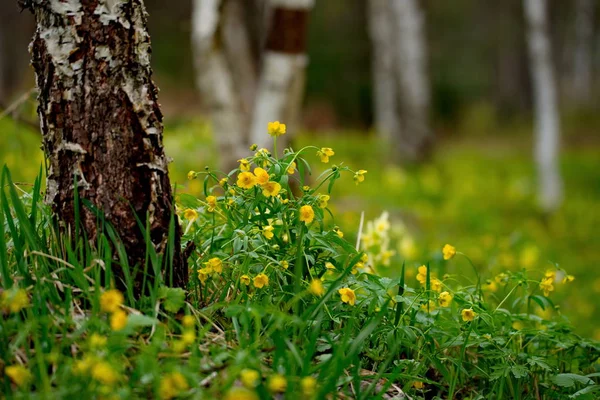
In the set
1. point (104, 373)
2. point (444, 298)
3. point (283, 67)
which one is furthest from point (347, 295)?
point (283, 67)

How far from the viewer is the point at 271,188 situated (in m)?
1.95

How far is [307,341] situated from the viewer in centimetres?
182

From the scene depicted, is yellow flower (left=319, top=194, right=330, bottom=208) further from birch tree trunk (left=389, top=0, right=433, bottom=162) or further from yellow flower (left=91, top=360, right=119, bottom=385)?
birch tree trunk (left=389, top=0, right=433, bottom=162)

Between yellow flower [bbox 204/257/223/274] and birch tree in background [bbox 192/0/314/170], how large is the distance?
3.13 meters

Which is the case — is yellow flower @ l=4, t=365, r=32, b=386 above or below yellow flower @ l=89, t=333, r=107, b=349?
Answer: below

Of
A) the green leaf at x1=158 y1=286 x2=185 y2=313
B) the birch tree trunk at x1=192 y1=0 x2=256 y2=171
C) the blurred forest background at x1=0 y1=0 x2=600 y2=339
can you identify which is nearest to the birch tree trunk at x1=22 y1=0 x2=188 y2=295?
the green leaf at x1=158 y1=286 x2=185 y2=313

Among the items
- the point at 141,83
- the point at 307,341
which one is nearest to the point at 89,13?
the point at 141,83

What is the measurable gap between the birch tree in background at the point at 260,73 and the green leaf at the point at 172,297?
3.33 m

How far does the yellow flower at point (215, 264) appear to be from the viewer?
76.9 inches

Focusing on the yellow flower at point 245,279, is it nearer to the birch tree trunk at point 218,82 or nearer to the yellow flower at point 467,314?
the yellow flower at point 467,314

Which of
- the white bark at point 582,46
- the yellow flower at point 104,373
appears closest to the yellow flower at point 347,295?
the yellow flower at point 104,373

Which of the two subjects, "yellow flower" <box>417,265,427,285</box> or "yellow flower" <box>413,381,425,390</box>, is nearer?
"yellow flower" <box>413,381,425,390</box>

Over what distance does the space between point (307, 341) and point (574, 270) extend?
570 centimetres

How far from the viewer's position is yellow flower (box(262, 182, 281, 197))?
1944 mm
